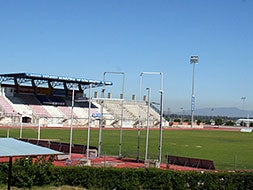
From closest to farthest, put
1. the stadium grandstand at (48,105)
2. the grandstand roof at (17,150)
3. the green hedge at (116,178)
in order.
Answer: the grandstand roof at (17,150)
the green hedge at (116,178)
the stadium grandstand at (48,105)

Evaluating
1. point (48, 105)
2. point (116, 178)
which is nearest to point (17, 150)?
point (116, 178)

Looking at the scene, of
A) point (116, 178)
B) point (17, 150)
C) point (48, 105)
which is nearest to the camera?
point (17, 150)

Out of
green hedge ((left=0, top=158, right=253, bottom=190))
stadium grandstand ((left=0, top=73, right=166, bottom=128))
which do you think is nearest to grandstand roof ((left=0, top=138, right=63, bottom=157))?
green hedge ((left=0, top=158, right=253, bottom=190))

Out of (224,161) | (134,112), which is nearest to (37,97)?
(134,112)

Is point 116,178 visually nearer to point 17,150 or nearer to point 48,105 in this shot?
point 17,150

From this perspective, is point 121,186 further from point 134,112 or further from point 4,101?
point 134,112

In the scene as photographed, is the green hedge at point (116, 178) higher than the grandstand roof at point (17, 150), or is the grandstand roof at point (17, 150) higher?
the grandstand roof at point (17, 150)

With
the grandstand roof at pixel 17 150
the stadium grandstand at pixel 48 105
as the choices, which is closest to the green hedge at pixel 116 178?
the grandstand roof at pixel 17 150

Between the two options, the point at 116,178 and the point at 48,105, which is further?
the point at 48,105

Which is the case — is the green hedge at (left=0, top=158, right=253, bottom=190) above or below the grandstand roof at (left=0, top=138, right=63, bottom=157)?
below

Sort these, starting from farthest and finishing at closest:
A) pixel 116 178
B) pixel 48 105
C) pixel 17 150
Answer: pixel 48 105
pixel 116 178
pixel 17 150

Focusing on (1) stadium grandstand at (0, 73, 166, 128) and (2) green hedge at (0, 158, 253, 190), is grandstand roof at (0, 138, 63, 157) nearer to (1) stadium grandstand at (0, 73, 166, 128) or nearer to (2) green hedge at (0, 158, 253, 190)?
(2) green hedge at (0, 158, 253, 190)

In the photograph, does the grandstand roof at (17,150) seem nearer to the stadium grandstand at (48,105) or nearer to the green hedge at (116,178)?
the green hedge at (116,178)

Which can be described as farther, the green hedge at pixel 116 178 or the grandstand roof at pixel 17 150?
the green hedge at pixel 116 178
